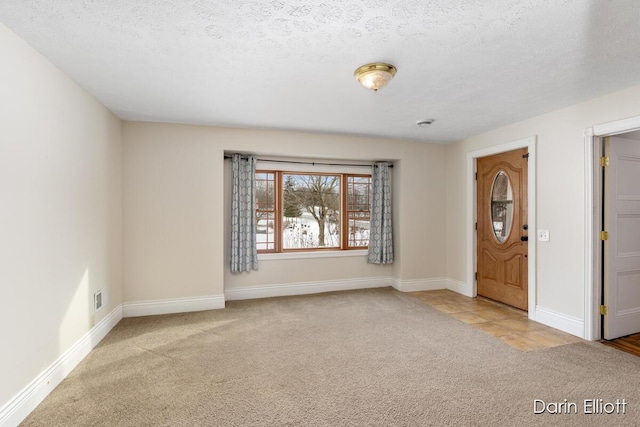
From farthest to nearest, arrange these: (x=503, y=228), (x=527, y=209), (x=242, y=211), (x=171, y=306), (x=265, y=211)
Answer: (x=265, y=211) < (x=242, y=211) < (x=503, y=228) < (x=171, y=306) < (x=527, y=209)

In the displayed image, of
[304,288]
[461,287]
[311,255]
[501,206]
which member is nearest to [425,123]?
[501,206]

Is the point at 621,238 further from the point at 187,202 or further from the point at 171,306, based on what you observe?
the point at 171,306

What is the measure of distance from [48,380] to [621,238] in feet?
17.4

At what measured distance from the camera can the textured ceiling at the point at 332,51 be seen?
1771mm

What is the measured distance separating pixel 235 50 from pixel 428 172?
3885 mm

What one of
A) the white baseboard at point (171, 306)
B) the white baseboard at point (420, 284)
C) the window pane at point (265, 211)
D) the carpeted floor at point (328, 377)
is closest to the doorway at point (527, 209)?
the white baseboard at point (420, 284)

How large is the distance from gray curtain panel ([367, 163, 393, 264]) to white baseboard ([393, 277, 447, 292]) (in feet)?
1.32

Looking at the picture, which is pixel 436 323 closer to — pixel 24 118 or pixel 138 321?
pixel 138 321

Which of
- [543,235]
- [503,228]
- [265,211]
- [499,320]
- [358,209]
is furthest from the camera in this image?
[358,209]

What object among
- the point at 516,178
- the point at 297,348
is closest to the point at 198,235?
the point at 297,348

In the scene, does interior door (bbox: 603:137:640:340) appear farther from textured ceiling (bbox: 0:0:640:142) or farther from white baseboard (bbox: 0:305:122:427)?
white baseboard (bbox: 0:305:122:427)

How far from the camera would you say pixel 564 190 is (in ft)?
11.3

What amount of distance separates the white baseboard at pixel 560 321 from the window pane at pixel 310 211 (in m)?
2.86

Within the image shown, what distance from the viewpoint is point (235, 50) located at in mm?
2213
